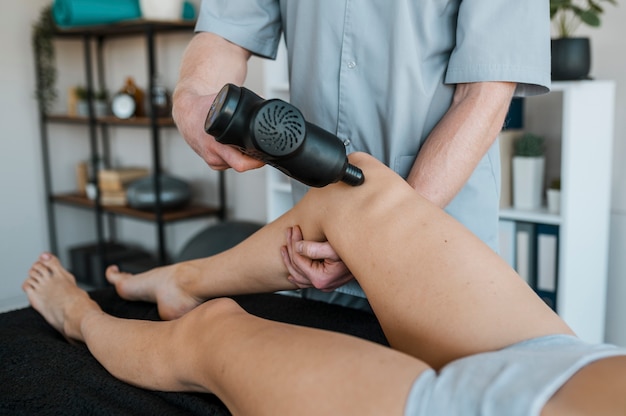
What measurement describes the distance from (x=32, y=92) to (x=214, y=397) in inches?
133

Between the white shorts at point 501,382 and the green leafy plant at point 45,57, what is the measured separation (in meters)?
3.53

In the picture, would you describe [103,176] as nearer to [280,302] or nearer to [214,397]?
[280,302]

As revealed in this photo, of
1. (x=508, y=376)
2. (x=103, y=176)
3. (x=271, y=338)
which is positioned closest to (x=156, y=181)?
(x=103, y=176)

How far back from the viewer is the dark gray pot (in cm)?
192

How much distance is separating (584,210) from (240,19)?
4.14 ft

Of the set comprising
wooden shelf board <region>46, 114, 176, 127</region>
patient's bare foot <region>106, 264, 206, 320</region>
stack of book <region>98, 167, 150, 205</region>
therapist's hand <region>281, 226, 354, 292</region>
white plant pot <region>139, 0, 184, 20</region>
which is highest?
white plant pot <region>139, 0, 184, 20</region>

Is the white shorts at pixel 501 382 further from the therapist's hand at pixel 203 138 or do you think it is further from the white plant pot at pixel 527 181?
the white plant pot at pixel 527 181

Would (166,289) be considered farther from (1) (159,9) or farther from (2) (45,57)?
(2) (45,57)

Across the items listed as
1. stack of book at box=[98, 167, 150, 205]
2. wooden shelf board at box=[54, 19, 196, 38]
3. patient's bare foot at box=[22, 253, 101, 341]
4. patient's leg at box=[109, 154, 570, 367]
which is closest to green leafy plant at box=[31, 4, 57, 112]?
wooden shelf board at box=[54, 19, 196, 38]

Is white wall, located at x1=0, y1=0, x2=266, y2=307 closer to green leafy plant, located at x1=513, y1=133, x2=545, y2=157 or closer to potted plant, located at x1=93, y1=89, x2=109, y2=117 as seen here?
potted plant, located at x1=93, y1=89, x2=109, y2=117

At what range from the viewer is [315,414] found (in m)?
0.70

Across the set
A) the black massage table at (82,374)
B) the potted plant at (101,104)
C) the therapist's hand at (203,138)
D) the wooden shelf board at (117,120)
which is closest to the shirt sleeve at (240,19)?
the therapist's hand at (203,138)

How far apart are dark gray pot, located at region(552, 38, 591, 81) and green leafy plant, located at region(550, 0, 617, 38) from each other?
0.07m

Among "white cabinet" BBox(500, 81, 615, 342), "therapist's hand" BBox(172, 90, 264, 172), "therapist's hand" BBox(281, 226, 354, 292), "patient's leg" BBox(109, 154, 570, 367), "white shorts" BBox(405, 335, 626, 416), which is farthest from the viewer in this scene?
"white cabinet" BBox(500, 81, 615, 342)
